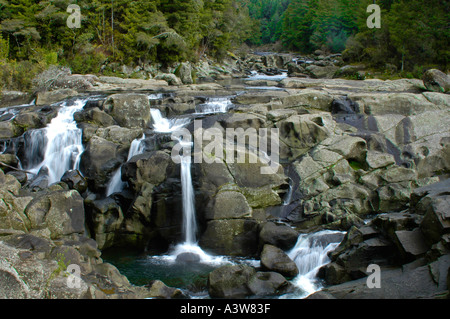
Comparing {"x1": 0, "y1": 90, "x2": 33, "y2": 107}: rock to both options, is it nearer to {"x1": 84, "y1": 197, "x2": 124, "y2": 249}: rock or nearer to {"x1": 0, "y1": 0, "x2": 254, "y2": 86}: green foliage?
{"x1": 0, "y1": 0, "x2": 254, "y2": 86}: green foliage

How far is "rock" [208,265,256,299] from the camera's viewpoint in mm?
7992

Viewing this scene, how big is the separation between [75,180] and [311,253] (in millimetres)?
8115

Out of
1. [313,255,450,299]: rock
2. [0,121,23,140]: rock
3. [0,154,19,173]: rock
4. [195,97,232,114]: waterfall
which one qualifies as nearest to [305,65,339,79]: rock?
[195,97,232,114]: waterfall

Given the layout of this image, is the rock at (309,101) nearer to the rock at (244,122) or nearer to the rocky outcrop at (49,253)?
the rock at (244,122)

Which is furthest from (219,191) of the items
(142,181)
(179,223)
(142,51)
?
(142,51)

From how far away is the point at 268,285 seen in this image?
8.16 m

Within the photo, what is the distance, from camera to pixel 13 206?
8.91 metres

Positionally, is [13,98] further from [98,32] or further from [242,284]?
[242,284]

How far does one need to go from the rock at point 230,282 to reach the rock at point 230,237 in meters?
2.18

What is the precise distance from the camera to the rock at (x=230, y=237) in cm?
1052

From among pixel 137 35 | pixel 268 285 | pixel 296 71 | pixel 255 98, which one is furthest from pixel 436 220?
pixel 296 71

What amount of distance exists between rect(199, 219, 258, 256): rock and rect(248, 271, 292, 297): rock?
6.86ft

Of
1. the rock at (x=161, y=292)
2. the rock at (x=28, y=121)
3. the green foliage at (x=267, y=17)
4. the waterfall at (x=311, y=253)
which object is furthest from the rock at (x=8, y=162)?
the green foliage at (x=267, y=17)
